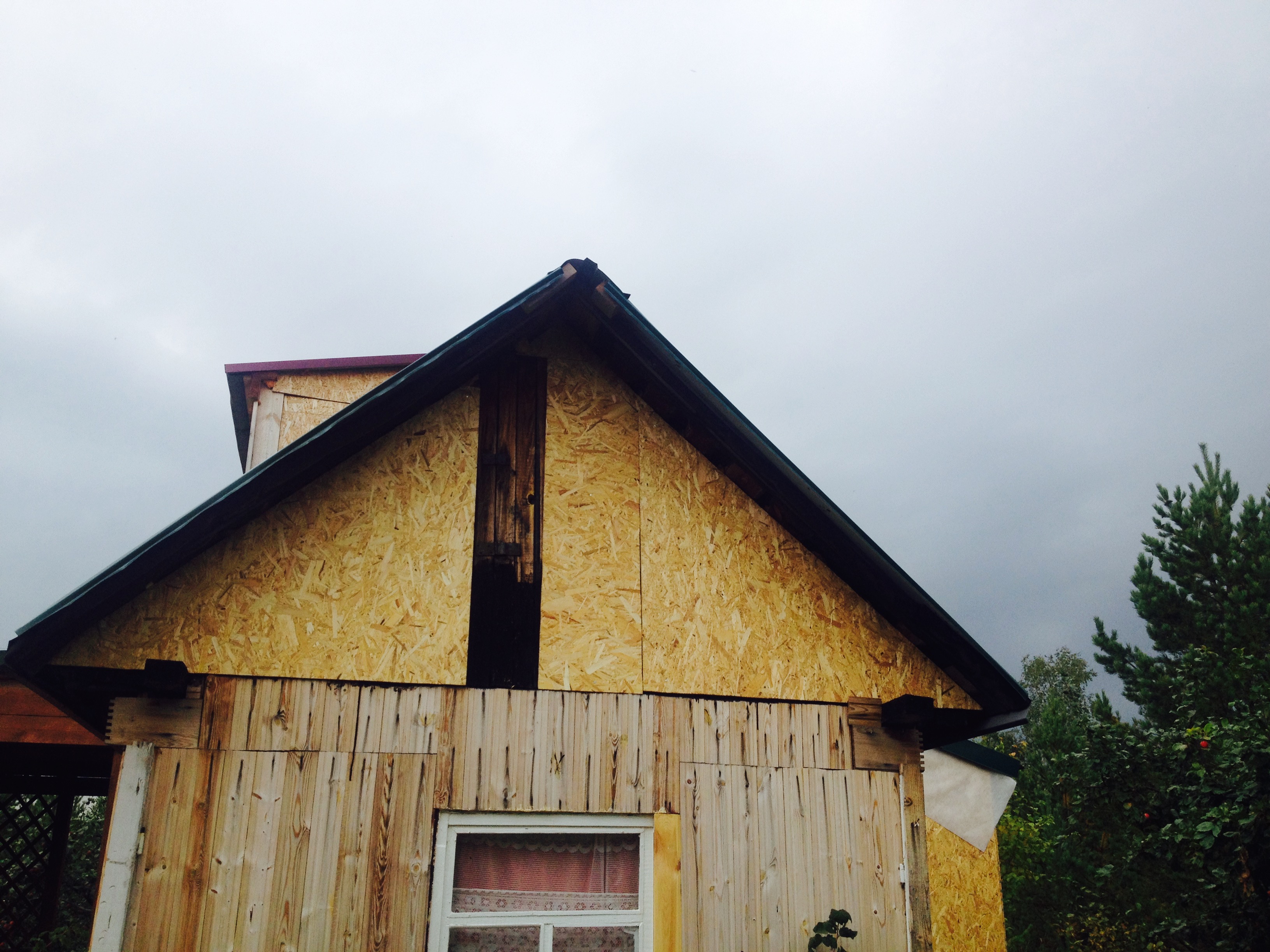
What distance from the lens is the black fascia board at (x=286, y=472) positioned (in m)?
4.61

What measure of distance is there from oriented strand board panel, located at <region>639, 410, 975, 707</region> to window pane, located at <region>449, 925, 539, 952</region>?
1617 millimetres

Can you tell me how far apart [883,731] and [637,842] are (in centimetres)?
184

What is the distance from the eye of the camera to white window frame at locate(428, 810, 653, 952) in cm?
494

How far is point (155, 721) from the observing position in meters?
4.90

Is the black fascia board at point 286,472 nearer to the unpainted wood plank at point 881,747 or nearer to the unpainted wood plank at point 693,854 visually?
the unpainted wood plank at point 693,854

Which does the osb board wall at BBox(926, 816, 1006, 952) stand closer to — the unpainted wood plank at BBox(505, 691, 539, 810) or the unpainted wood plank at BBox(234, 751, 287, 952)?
the unpainted wood plank at BBox(505, 691, 539, 810)

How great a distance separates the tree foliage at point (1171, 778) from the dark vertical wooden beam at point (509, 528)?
19.3 ft

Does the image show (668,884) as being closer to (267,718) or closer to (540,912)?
(540,912)

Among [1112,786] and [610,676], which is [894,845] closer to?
[610,676]

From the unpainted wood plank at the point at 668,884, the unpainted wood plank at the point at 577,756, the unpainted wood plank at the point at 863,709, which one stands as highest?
the unpainted wood plank at the point at 863,709

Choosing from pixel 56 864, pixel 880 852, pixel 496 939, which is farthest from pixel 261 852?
pixel 56 864

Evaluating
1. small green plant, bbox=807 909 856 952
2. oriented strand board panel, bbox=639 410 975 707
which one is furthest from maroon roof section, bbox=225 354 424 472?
small green plant, bbox=807 909 856 952

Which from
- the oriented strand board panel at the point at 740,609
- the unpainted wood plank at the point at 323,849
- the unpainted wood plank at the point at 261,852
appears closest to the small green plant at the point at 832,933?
the oriented strand board panel at the point at 740,609

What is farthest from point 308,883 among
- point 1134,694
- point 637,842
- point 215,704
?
point 1134,694
